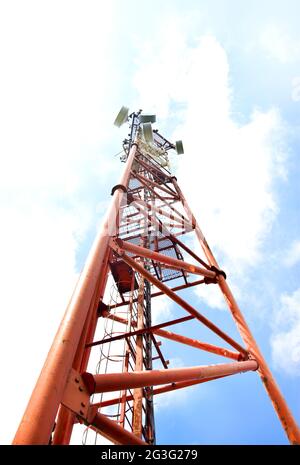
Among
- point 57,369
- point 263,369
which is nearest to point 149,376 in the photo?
point 57,369

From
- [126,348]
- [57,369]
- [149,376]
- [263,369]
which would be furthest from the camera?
[126,348]

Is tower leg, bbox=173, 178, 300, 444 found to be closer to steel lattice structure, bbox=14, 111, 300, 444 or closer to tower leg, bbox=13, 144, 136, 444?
steel lattice structure, bbox=14, 111, 300, 444

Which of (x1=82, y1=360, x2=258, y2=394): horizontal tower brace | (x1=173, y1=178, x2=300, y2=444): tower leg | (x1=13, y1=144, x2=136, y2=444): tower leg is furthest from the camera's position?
(x1=173, y1=178, x2=300, y2=444): tower leg

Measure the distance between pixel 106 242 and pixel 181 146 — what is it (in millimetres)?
10327

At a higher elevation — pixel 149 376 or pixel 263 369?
pixel 263 369

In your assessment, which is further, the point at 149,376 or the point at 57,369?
the point at 149,376

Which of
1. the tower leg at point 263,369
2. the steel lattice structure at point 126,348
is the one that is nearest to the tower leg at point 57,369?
the steel lattice structure at point 126,348

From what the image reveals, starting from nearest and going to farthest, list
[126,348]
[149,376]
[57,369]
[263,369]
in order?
[57,369] → [149,376] → [263,369] → [126,348]

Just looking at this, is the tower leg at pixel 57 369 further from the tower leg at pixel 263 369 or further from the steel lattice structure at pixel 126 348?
the tower leg at pixel 263 369

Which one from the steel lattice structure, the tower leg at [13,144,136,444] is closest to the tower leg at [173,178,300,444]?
the steel lattice structure

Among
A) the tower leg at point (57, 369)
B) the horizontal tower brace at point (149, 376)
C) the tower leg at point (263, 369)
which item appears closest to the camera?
the tower leg at point (57, 369)

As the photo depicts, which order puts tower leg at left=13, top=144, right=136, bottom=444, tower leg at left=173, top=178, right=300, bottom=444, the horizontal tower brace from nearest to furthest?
tower leg at left=13, top=144, right=136, bottom=444 → the horizontal tower brace → tower leg at left=173, top=178, right=300, bottom=444

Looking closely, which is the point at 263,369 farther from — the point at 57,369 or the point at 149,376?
the point at 57,369
